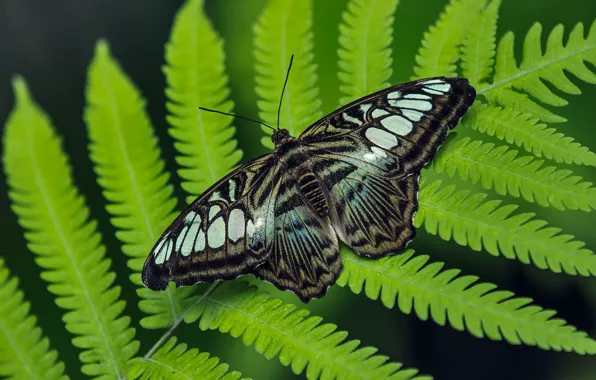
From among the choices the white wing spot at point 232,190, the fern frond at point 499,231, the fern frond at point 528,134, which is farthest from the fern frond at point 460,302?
the fern frond at point 528,134

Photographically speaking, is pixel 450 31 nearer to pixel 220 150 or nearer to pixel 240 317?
pixel 220 150

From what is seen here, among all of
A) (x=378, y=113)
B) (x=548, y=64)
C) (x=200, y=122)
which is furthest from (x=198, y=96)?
(x=548, y=64)

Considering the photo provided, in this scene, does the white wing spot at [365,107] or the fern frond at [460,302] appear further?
the white wing spot at [365,107]

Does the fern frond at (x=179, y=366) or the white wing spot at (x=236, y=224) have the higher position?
the white wing spot at (x=236, y=224)

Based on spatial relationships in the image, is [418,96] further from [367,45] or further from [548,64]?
[548,64]

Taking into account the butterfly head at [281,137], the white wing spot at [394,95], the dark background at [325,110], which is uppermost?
the white wing spot at [394,95]

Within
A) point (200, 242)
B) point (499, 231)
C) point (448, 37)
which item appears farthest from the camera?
point (448, 37)

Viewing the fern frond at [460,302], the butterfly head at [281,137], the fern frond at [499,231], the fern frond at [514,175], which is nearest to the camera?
the fern frond at [460,302]

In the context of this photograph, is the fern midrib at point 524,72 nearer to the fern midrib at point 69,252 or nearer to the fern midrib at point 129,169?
the fern midrib at point 129,169

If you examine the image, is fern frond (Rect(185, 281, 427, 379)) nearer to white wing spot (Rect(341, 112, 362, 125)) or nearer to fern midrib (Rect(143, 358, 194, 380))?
fern midrib (Rect(143, 358, 194, 380))
